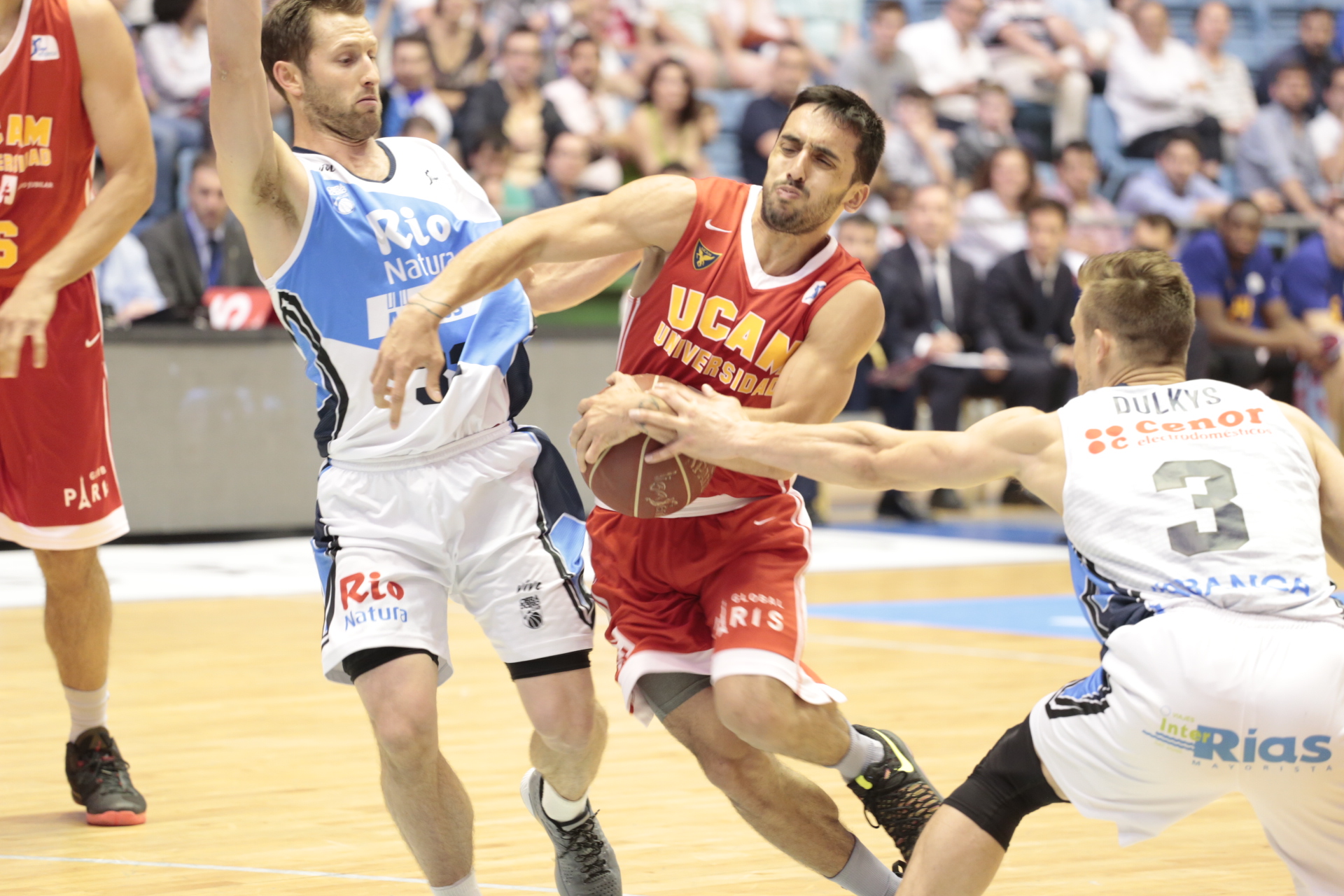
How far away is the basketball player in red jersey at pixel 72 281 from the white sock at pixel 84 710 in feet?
0.19

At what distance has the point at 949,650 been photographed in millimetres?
7691

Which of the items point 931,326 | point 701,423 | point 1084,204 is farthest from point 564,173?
point 701,423

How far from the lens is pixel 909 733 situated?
5.93 metres

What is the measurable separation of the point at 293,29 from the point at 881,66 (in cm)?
1102

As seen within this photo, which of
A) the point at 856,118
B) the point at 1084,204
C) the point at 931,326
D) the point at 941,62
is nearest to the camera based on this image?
the point at 856,118

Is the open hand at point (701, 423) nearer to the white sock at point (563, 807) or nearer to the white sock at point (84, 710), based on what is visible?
the white sock at point (563, 807)

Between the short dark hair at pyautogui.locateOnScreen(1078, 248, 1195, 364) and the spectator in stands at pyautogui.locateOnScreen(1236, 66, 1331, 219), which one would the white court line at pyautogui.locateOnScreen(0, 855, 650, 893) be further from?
the spectator in stands at pyautogui.locateOnScreen(1236, 66, 1331, 219)

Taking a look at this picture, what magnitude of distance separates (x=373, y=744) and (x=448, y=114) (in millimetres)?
7196

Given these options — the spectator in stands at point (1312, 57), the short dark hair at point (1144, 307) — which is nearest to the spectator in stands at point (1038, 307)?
the spectator in stands at point (1312, 57)

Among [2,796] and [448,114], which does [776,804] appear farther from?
[448,114]

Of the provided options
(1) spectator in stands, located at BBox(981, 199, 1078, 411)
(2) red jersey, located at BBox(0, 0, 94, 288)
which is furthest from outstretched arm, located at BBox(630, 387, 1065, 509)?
(1) spectator in stands, located at BBox(981, 199, 1078, 411)

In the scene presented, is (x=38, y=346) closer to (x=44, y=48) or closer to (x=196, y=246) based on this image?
(x=44, y=48)

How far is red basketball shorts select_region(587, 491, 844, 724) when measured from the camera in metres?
4.07

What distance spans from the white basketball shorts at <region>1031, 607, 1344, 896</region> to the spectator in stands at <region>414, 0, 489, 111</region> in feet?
32.2
